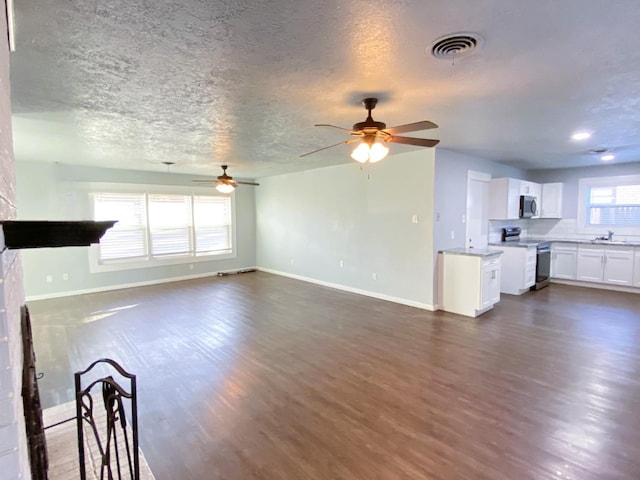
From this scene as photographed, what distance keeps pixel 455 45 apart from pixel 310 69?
0.90m

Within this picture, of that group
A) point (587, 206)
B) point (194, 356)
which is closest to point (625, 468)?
point (194, 356)

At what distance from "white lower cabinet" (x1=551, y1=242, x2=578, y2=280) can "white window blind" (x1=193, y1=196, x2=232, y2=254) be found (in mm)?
7558

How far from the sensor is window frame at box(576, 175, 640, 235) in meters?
6.61

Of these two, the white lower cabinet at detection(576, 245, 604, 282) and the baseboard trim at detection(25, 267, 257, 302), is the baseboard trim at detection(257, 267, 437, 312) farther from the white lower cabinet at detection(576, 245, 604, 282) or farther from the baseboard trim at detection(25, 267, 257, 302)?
the white lower cabinet at detection(576, 245, 604, 282)

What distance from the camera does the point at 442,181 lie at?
5188 mm

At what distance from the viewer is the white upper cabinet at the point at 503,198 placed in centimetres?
623

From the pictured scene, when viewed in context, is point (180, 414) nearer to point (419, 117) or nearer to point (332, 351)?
point (332, 351)

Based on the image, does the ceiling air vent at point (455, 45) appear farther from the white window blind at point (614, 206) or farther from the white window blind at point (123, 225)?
the white window blind at point (614, 206)

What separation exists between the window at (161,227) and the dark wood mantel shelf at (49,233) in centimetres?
637

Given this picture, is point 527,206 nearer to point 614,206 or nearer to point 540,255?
point 540,255

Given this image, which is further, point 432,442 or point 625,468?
point 432,442

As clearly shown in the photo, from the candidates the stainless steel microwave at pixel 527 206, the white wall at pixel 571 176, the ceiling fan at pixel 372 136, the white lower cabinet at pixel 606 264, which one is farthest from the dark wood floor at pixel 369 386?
the white wall at pixel 571 176

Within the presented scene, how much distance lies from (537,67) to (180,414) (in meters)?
3.59

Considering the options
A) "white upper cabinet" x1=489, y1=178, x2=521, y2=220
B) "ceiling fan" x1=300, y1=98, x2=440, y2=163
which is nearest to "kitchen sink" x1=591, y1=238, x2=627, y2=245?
"white upper cabinet" x1=489, y1=178, x2=521, y2=220
